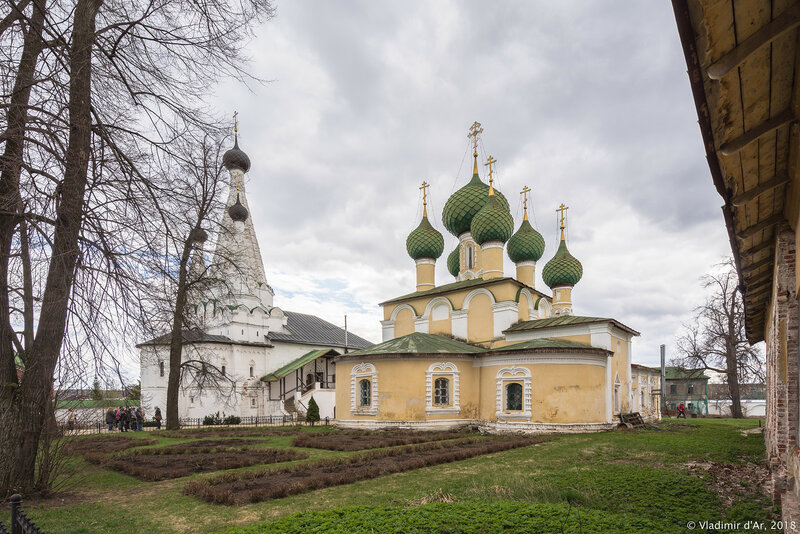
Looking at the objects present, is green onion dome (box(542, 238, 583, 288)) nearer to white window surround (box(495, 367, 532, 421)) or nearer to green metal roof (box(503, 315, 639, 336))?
green metal roof (box(503, 315, 639, 336))

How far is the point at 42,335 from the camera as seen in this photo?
22.5ft

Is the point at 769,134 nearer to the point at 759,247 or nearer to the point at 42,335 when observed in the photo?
the point at 759,247

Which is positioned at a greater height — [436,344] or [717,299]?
[717,299]

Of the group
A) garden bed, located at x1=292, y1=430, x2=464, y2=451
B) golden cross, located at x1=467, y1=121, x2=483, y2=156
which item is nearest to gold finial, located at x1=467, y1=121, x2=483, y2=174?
golden cross, located at x1=467, y1=121, x2=483, y2=156

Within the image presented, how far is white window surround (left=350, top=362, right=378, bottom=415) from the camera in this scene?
64.2ft

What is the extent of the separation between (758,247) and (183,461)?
12256 millimetres

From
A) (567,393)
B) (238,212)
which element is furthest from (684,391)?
(238,212)

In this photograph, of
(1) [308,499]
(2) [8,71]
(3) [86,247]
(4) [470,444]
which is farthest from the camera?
(4) [470,444]

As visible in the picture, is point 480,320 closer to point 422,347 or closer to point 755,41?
point 422,347

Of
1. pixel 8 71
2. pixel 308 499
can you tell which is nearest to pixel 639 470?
pixel 308 499

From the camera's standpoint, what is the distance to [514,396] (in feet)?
61.1

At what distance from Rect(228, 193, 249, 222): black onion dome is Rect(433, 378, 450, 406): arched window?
54.7ft

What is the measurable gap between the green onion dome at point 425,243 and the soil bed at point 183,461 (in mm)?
16254

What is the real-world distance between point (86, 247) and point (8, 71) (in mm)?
1943
